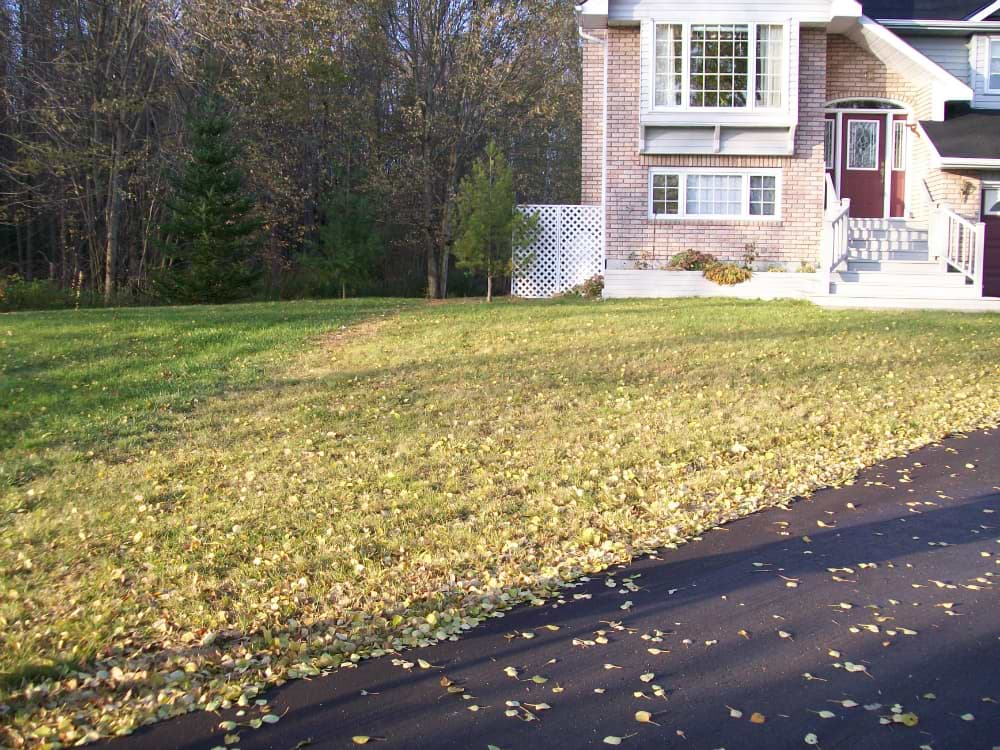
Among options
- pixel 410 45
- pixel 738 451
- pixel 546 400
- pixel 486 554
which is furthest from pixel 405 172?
pixel 486 554

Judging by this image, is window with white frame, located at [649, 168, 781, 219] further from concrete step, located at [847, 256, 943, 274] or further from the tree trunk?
the tree trunk

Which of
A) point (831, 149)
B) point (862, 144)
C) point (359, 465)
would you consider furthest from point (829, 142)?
point (359, 465)

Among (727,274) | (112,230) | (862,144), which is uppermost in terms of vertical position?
(862,144)

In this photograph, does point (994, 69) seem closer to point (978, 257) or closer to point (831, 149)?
point (831, 149)

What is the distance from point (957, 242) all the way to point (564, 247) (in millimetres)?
7519

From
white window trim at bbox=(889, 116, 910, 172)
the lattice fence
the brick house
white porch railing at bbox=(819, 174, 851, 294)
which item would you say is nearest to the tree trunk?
the lattice fence

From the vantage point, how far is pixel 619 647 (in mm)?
4027

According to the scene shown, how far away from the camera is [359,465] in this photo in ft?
22.0

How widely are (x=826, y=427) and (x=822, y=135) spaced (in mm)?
12488

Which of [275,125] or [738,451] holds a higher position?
[275,125]

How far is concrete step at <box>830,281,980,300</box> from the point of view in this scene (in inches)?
620

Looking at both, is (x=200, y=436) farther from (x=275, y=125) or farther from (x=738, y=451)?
(x=275, y=125)

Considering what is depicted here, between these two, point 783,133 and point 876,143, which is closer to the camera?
point 783,133

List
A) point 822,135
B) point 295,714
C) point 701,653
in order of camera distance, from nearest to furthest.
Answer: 1. point 295,714
2. point 701,653
3. point 822,135
